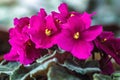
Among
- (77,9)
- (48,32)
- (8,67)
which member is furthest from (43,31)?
(77,9)

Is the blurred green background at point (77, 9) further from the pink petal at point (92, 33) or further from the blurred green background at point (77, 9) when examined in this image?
the pink petal at point (92, 33)

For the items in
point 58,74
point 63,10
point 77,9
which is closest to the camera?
point 58,74

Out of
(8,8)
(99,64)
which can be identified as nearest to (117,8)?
(8,8)

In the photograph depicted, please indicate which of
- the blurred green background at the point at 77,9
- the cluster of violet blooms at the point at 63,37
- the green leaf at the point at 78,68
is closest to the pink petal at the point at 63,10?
the cluster of violet blooms at the point at 63,37

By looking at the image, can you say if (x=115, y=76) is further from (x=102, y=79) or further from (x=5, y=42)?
(x=5, y=42)

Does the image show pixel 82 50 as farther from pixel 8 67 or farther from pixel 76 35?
pixel 8 67
